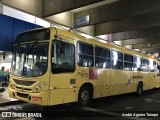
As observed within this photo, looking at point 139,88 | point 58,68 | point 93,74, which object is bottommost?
point 139,88

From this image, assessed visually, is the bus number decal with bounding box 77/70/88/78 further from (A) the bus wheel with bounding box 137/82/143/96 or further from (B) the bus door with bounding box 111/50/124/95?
(A) the bus wheel with bounding box 137/82/143/96

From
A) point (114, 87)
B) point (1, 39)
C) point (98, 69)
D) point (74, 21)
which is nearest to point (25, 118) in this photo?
point (98, 69)

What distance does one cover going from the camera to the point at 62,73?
28.3 feet

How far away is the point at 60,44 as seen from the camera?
8555mm

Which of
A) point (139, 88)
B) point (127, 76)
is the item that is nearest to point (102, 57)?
point (127, 76)

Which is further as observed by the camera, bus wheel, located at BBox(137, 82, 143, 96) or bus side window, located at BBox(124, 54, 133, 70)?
bus wheel, located at BBox(137, 82, 143, 96)

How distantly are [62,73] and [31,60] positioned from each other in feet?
4.09

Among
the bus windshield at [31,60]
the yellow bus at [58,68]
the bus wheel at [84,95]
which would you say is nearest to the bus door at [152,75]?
the yellow bus at [58,68]

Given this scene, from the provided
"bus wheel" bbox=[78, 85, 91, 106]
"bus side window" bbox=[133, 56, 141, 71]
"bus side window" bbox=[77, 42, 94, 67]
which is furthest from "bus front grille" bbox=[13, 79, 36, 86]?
"bus side window" bbox=[133, 56, 141, 71]

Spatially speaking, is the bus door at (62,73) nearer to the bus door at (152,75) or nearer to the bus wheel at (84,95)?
the bus wheel at (84,95)

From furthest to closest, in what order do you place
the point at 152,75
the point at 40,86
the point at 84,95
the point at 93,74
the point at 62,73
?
the point at 152,75
the point at 93,74
the point at 84,95
the point at 62,73
the point at 40,86

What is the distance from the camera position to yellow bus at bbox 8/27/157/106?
8.07 meters

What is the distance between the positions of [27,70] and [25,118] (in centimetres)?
172

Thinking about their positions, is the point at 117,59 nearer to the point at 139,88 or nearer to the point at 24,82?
the point at 139,88
